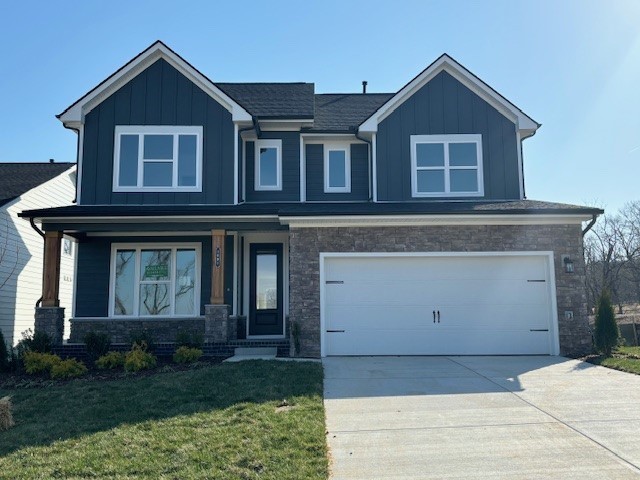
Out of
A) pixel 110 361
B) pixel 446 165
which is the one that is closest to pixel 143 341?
pixel 110 361

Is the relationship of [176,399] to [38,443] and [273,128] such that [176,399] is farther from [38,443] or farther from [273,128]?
[273,128]

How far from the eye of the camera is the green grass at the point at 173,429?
4.78 meters

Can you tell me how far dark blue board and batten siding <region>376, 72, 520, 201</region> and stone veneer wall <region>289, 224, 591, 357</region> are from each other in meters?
2.24

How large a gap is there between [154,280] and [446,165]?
8254 millimetres

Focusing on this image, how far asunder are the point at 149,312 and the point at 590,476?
36.2 ft

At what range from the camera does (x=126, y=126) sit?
1331 cm

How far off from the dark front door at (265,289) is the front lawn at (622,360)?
7390 millimetres

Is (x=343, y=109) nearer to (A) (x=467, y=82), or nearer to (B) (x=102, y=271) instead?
(A) (x=467, y=82)

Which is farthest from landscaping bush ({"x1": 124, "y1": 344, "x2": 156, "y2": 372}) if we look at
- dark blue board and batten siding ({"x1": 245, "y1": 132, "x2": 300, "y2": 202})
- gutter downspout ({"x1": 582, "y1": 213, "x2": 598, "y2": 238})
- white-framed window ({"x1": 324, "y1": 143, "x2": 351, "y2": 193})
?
gutter downspout ({"x1": 582, "y1": 213, "x2": 598, "y2": 238})

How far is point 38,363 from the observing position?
9805 mm

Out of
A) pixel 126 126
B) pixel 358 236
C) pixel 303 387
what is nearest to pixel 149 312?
pixel 126 126

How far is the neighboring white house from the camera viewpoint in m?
14.8

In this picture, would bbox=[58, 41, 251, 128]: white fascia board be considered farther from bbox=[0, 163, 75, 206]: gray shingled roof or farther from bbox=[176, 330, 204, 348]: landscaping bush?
bbox=[176, 330, 204, 348]: landscaping bush

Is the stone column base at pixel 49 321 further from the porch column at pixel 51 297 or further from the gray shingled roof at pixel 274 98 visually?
the gray shingled roof at pixel 274 98
